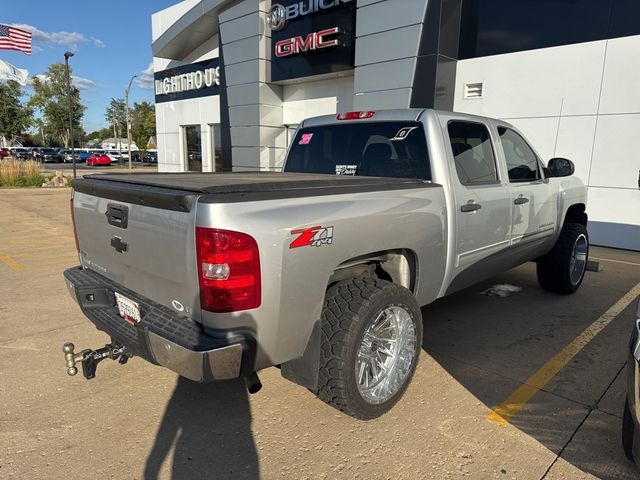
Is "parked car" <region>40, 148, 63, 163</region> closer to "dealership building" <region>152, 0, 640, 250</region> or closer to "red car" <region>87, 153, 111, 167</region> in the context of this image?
"red car" <region>87, 153, 111, 167</region>

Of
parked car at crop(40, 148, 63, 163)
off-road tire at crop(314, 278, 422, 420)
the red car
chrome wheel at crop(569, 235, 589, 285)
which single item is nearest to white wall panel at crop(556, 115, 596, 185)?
chrome wheel at crop(569, 235, 589, 285)

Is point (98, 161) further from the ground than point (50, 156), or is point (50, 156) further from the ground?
point (50, 156)

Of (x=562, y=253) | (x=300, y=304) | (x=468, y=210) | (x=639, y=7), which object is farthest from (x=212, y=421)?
(x=639, y=7)

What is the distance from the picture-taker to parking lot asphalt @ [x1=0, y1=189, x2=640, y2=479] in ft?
8.27

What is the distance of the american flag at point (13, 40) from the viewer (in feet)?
68.4

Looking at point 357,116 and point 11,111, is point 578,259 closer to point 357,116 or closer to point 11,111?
point 357,116

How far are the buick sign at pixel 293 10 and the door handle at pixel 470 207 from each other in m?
10.1

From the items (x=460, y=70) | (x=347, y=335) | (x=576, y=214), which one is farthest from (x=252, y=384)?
(x=460, y=70)

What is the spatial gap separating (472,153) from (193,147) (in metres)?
17.2

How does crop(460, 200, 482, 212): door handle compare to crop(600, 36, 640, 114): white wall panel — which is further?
crop(600, 36, 640, 114): white wall panel

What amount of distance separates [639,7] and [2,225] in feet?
42.2

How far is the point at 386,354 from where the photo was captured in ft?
9.98

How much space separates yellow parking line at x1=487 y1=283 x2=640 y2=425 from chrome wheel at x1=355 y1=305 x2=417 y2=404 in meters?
0.64

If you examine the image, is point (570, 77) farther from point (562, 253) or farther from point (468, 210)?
point (468, 210)
